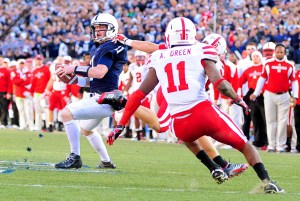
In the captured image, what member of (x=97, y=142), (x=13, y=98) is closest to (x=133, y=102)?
(x=97, y=142)

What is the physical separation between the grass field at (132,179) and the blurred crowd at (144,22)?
30.1 feet

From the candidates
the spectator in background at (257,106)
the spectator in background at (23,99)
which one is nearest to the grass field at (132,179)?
the spectator in background at (257,106)

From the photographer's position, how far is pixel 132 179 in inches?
420

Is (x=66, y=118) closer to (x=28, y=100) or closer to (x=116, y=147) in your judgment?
(x=116, y=147)

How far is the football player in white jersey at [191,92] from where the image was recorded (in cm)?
923

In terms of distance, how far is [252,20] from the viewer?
2727 cm

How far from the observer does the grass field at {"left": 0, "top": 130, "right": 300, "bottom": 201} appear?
346 inches

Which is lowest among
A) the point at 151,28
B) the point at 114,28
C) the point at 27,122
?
the point at 27,122

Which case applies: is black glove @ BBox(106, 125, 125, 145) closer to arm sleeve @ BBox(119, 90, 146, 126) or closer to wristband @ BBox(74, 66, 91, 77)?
arm sleeve @ BBox(119, 90, 146, 126)

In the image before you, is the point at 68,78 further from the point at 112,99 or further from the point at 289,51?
the point at 289,51

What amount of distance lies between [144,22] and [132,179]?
20.8 metres

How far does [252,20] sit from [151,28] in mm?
4246

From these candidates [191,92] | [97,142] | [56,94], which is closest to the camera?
[191,92]

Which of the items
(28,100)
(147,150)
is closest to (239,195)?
(147,150)
